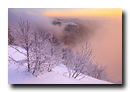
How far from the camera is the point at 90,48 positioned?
4672 mm

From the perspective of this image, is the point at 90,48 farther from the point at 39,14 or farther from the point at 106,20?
the point at 39,14

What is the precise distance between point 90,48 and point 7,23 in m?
5.02

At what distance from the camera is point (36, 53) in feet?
11.7

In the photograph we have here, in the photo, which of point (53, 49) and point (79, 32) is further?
point (79, 32)
